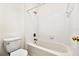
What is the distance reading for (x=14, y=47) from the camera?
1007mm

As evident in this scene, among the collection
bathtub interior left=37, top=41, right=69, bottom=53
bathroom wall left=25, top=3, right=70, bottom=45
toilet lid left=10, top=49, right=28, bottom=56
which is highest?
bathroom wall left=25, top=3, right=70, bottom=45

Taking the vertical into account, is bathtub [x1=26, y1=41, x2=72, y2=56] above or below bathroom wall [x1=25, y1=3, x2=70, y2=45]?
below

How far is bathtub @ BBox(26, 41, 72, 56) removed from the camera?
1.00 meters

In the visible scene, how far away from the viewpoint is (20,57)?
37.5 inches

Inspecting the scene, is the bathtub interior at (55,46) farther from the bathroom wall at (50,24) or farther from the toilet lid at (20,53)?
the toilet lid at (20,53)

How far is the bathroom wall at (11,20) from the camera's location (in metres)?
0.98

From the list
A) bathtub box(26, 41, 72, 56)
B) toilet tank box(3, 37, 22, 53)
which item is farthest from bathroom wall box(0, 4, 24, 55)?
bathtub box(26, 41, 72, 56)

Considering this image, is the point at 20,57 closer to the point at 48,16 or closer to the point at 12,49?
the point at 12,49

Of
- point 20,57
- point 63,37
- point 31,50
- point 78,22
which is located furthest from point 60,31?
point 20,57

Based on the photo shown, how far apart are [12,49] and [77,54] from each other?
621mm

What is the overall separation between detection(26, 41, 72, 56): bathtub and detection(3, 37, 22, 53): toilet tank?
0.09 m

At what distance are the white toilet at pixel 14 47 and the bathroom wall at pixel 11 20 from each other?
0.04 m

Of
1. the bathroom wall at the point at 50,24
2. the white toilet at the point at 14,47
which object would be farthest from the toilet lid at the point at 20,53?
the bathroom wall at the point at 50,24

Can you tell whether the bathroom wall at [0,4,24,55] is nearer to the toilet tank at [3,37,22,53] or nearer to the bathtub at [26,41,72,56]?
the toilet tank at [3,37,22,53]
